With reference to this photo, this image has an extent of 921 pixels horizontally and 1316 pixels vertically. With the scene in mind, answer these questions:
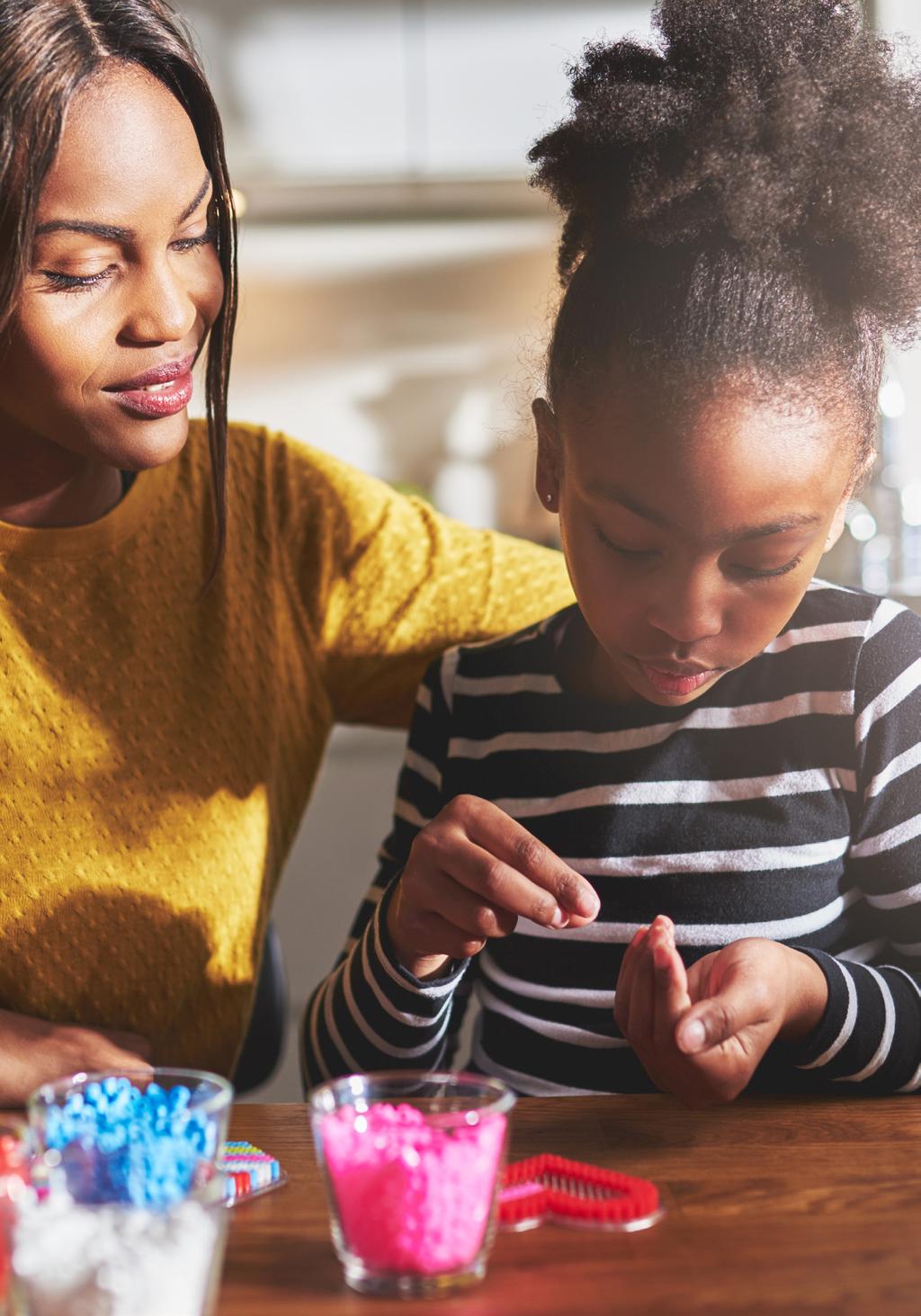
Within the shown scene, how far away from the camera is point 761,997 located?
2.13 ft

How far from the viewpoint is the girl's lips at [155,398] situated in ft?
2.61

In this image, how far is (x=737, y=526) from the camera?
66 cm

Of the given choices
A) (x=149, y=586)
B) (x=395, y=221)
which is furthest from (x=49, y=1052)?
(x=395, y=221)

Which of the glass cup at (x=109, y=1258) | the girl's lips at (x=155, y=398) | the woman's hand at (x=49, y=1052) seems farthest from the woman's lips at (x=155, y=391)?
the glass cup at (x=109, y=1258)

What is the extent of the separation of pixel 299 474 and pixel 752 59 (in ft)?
1.54

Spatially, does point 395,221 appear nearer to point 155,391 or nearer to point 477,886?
point 155,391

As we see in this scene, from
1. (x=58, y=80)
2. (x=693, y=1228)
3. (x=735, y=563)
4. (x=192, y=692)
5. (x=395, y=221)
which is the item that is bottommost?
(x=693, y=1228)

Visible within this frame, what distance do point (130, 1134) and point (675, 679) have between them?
0.37 meters

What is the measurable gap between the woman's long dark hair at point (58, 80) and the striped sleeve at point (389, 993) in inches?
13.3

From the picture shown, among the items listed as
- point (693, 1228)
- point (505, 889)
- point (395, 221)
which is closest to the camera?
point (693, 1228)

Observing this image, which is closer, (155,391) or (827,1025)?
(827,1025)

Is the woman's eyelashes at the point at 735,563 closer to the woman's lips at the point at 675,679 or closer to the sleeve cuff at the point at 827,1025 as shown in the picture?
the woman's lips at the point at 675,679

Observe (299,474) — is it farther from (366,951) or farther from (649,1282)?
(649,1282)

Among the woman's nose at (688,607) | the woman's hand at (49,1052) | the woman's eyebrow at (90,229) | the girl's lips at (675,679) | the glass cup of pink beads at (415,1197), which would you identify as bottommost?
the woman's hand at (49,1052)
